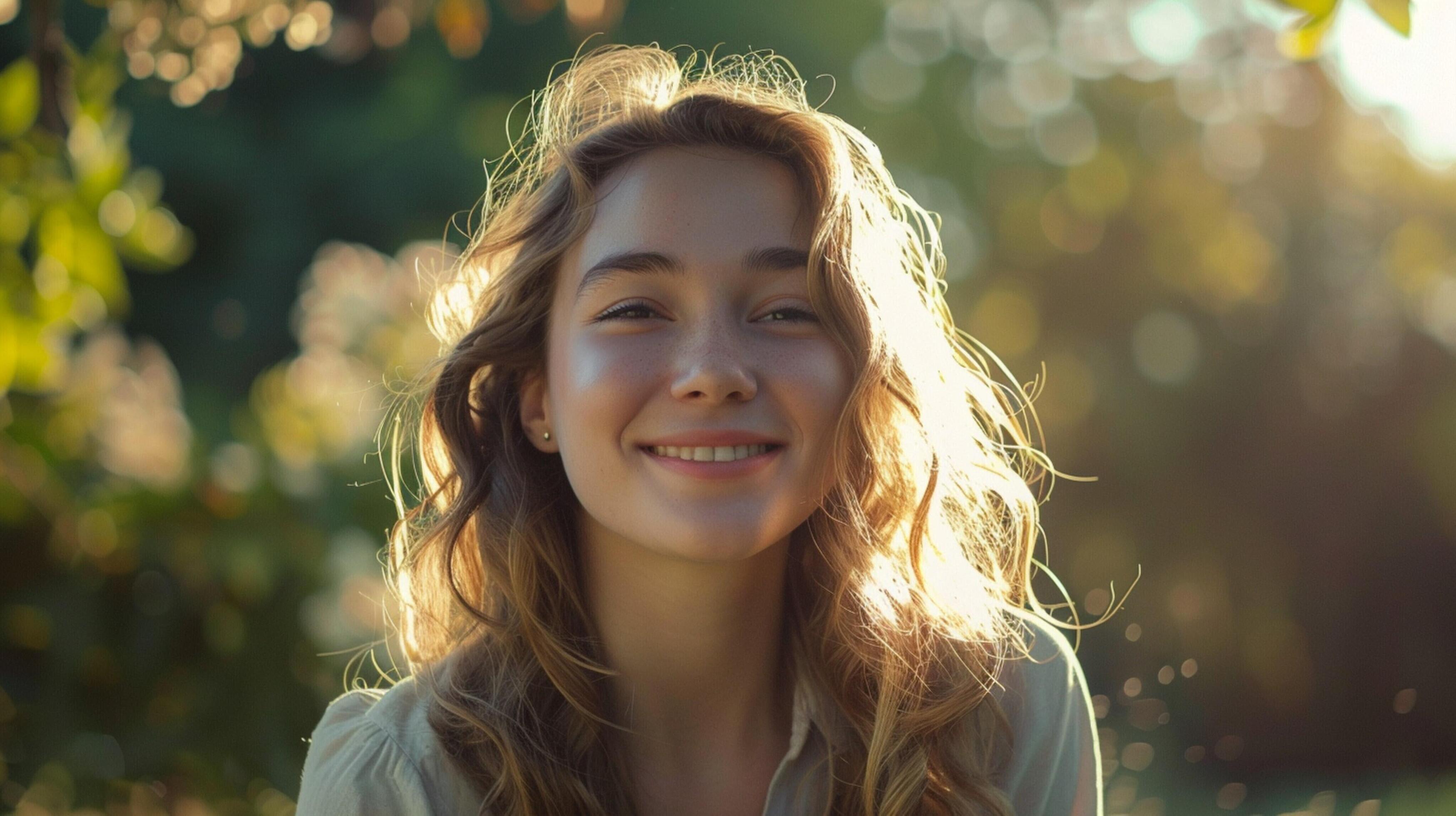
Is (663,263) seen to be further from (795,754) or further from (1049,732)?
(1049,732)

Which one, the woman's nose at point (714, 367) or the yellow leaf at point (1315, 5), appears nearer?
the yellow leaf at point (1315, 5)

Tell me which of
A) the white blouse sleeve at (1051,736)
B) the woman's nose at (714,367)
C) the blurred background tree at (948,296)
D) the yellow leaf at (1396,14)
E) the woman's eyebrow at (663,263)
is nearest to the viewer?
the yellow leaf at (1396,14)

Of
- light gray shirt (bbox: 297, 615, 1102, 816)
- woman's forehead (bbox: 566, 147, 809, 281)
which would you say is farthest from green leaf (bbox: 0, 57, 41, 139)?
light gray shirt (bbox: 297, 615, 1102, 816)

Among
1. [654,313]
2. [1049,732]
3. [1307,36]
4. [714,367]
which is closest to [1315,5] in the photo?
[1307,36]

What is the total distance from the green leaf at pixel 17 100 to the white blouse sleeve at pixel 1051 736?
1.76 meters

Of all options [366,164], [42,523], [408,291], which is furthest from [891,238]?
[366,164]

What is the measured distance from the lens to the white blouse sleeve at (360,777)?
6.43 feet

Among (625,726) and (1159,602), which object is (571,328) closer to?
(625,726)

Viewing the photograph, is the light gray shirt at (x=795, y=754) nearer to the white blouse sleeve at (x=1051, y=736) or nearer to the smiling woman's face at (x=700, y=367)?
the white blouse sleeve at (x=1051, y=736)

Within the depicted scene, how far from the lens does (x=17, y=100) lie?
1.94 meters

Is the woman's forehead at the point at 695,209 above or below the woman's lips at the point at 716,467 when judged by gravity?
above

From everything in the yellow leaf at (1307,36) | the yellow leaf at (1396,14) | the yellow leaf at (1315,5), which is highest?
the yellow leaf at (1315,5)

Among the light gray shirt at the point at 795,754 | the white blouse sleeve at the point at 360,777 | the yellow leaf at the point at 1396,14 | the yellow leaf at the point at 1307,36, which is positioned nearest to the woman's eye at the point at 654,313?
the light gray shirt at the point at 795,754

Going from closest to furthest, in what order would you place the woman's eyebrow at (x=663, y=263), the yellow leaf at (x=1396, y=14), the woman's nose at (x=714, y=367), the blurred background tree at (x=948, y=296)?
the yellow leaf at (x=1396, y=14) → the woman's nose at (x=714, y=367) → the woman's eyebrow at (x=663, y=263) → the blurred background tree at (x=948, y=296)
